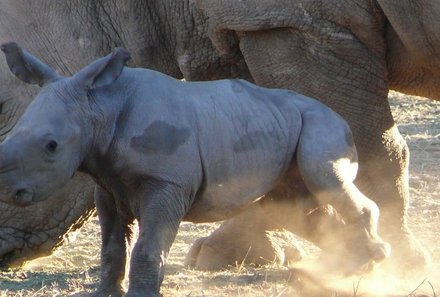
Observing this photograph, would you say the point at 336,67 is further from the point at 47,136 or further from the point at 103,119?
the point at 47,136

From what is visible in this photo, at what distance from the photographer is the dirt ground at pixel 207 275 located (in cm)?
611

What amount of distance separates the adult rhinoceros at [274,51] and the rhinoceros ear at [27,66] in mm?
1274

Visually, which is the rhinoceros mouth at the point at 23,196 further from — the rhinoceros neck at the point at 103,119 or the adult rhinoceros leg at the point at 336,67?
the adult rhinoceros leg at the point at 336,67

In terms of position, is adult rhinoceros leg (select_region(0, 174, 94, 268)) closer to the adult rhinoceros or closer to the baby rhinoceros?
the adult rhinoceros

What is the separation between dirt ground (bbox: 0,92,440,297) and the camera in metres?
6.11

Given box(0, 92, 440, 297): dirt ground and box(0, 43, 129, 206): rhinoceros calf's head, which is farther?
box(0, 92, 440, 297): dirt ground

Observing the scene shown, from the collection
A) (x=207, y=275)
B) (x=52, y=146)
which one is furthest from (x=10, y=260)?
(x=52, y=146)

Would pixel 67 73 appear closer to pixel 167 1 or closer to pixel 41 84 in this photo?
pixel 167 1

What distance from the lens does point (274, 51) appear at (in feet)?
21.6

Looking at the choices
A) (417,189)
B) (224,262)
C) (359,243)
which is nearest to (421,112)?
(417,189)

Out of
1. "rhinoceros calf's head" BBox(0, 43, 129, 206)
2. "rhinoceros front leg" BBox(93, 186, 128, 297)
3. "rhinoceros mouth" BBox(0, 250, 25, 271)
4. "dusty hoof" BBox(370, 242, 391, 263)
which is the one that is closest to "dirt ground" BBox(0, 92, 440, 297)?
"rhinoceros mouth" BBox(0, 250, 25, 271)

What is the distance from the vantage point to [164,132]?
206 inches

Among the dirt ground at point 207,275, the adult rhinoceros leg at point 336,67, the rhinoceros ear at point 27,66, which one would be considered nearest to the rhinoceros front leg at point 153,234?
the rhinoceros ear at point 27,66

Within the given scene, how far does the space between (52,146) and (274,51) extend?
6.10ft
